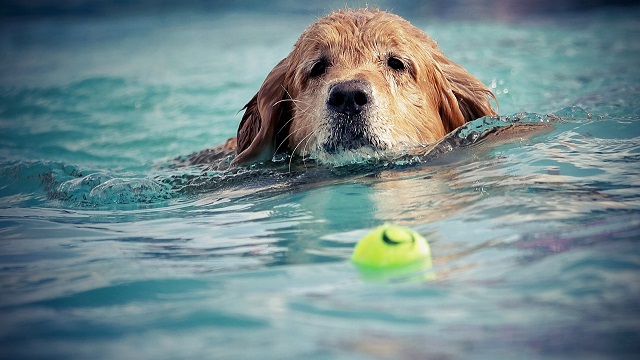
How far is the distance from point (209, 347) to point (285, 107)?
3260 mm

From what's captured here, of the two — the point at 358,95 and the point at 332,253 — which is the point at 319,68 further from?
the point at 332,253

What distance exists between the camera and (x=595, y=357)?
2.43 metres

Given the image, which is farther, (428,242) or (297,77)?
(297,77)

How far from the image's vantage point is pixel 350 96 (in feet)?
15.9

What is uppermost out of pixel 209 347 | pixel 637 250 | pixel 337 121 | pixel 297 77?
pixel 297 77

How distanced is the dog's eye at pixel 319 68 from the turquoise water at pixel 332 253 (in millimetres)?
690

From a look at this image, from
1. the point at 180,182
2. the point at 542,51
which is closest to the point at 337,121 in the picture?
the point at 180,182

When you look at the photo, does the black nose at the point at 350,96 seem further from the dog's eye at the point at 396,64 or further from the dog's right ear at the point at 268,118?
the dog's right ear at the point at 268,118

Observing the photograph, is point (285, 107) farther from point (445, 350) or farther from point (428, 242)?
point (445, 350)

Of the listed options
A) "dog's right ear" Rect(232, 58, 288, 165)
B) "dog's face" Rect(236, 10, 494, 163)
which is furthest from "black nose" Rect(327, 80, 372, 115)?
"dog's right ear" Rect(232, 58, 288, 165)

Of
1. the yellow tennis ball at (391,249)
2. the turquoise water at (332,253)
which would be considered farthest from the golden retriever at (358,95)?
the yellow tennis ball at (391,249)

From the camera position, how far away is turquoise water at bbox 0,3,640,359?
272 centimetres

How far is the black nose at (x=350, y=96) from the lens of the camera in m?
4.84

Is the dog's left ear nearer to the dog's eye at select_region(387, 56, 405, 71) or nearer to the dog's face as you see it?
the dog's face
